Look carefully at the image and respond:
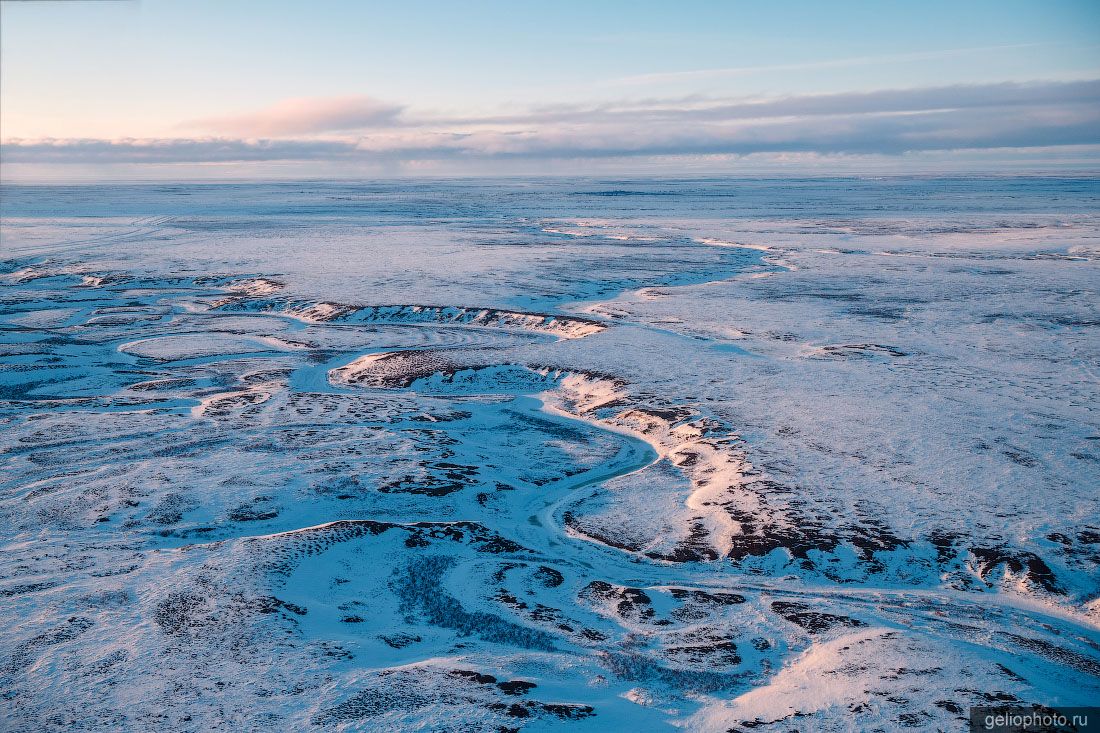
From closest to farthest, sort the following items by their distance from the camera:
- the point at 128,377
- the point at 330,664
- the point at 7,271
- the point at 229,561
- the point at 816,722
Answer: the point at 816,722 → the point at 330,664 → the point at 229,561 → the point at 128,377 → the point at 7,271

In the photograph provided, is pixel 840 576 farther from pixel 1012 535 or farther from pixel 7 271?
pixel 7 271

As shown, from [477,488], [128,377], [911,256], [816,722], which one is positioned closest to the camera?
[816,722]

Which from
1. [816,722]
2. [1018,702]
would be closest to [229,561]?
[816,722]

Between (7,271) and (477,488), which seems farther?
(7,271)

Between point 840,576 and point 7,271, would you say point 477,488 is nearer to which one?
point 840,576

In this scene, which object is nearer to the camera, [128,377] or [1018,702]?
[1018,702]

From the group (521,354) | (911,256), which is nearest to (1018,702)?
(521,354)
